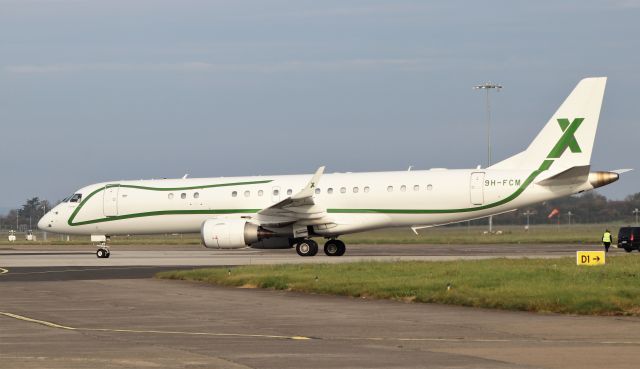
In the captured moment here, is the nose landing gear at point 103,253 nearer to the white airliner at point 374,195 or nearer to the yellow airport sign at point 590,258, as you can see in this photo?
the white airliner at point 374,195

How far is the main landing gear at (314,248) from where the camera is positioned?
4522 centimetres

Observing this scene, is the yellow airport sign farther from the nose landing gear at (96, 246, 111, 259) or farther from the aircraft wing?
the nose landing gear at (96, 246, 111, 259)

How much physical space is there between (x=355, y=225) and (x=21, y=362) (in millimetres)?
32423

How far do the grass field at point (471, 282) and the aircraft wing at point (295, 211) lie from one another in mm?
10337

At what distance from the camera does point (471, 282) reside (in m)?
24.4

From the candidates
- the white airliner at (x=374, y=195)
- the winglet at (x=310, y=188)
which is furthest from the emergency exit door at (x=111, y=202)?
the winglet at (x=310, y=188)

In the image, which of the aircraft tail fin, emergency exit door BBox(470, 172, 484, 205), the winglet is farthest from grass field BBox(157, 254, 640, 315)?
the aircraft tail fin

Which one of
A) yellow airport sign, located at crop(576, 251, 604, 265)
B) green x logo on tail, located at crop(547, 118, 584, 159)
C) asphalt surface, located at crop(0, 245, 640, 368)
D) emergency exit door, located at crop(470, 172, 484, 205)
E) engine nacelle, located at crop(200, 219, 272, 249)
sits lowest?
asphalt surface, located at crop(0, 245, 640, 368)

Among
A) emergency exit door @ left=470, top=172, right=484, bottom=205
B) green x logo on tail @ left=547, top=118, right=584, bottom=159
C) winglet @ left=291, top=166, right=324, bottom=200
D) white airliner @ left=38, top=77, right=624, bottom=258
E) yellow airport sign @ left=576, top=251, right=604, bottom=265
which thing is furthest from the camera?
green x logo on tail @ left=547, top=118, right=584, bottom=159

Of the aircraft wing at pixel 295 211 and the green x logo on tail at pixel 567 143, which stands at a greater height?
the green x logo on tail at pixel 567 143

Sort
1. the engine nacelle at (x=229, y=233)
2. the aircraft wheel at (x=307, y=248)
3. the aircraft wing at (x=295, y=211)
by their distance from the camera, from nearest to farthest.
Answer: the engine nacelle at (x=229, y=233) → the aircraft wing at (x=295, y=211) → the aircraft wheel at (x=307, y=248)

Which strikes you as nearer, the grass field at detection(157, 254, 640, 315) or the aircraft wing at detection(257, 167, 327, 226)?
the grass field at detection(157, 254, 640, 315)

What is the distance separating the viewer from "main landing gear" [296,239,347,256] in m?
45.2

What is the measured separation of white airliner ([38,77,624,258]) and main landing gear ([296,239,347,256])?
40 millimetres
